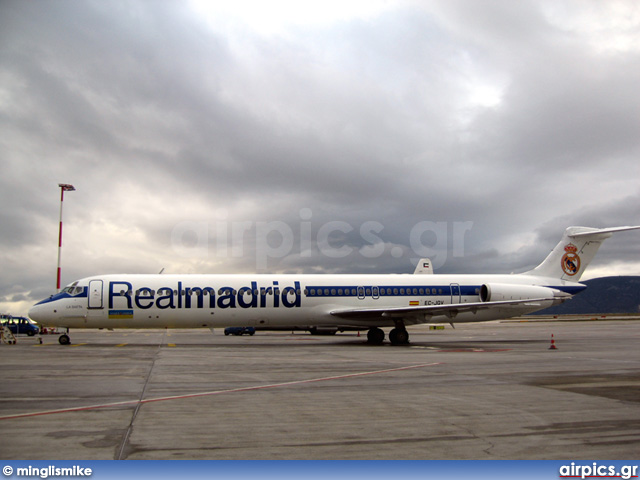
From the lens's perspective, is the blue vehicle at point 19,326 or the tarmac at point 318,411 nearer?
the tarmac at point 318,411

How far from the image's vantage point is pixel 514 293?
93.9 ft

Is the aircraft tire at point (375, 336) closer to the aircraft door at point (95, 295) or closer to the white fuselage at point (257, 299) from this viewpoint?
the white fuselage at point (257, 299)

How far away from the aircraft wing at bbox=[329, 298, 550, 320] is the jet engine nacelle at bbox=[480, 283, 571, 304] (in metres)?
0.60

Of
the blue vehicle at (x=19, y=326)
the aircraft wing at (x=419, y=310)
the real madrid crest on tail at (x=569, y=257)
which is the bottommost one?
the blue vehicle at (x=19, y=326)

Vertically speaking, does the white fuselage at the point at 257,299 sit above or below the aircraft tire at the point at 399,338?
above

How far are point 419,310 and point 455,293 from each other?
4056mm

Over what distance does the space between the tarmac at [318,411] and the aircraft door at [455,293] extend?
12612 millimetres

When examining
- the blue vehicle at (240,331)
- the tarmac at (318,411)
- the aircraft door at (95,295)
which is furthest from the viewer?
the blue vehicle at (240,331)

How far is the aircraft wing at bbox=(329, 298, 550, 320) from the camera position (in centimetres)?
2572

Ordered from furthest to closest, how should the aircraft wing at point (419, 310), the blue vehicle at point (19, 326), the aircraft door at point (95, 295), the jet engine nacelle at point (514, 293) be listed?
the blue vehicle at point (19, 326)
the jet engine nacelle at point (514, 293)
the aircraft wing at point (419, 310)
the aircraft door at point (95, 295)

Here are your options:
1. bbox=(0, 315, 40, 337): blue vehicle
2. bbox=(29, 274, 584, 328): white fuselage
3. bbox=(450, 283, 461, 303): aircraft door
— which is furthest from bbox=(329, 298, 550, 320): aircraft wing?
bbox=(0, 315, 40, 337): blue vehicle

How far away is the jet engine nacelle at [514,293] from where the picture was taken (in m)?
28.5

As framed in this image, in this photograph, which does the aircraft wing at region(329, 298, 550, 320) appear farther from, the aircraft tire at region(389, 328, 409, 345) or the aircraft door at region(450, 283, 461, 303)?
the aircraft door at region(450, 283, 461, 303)

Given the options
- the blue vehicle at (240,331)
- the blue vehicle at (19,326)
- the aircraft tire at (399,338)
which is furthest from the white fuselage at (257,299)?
the blue vehicle at (19,326)
